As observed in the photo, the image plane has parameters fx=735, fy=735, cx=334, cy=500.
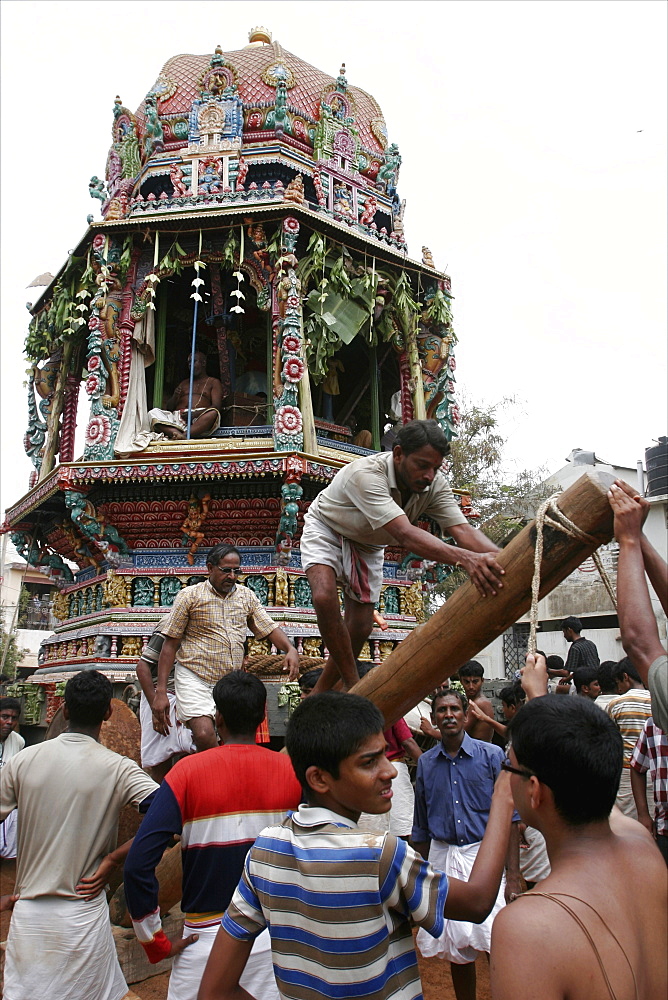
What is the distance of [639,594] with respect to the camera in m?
2.29

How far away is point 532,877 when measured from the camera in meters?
5.62

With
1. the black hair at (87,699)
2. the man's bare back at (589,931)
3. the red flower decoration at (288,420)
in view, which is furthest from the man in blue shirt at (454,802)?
the red flower decoration at (288,420)

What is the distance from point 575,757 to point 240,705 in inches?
68.8

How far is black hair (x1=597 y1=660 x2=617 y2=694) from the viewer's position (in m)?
6.23

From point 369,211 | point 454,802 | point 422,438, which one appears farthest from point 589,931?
point 369,211

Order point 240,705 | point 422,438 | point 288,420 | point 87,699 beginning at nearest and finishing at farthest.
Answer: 1. point 240,705
2. point 87,699
3. point 422,438
4. point 288,420

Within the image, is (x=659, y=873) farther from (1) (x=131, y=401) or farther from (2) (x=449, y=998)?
(1) (x=131, y=401)

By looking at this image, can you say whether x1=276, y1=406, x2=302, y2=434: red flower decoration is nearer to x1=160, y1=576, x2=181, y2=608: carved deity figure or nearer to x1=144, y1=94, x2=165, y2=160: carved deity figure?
x1=160, y1=576, x2=181, y2=608: carved deity figure

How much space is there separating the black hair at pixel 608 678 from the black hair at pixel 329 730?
183 inches

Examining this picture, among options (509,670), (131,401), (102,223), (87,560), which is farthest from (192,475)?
(509,670)

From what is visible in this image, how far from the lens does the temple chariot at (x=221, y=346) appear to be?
456 inches

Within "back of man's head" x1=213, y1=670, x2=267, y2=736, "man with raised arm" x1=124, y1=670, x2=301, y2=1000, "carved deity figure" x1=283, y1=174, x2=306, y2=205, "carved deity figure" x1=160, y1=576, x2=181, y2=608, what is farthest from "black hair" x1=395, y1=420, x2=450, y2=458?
"carved deity figure" x1=283, y1=174, x2=306, y2=205

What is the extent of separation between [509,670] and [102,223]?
23.5 meters

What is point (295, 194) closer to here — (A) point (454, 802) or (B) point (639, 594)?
(A) point (454, 802)
